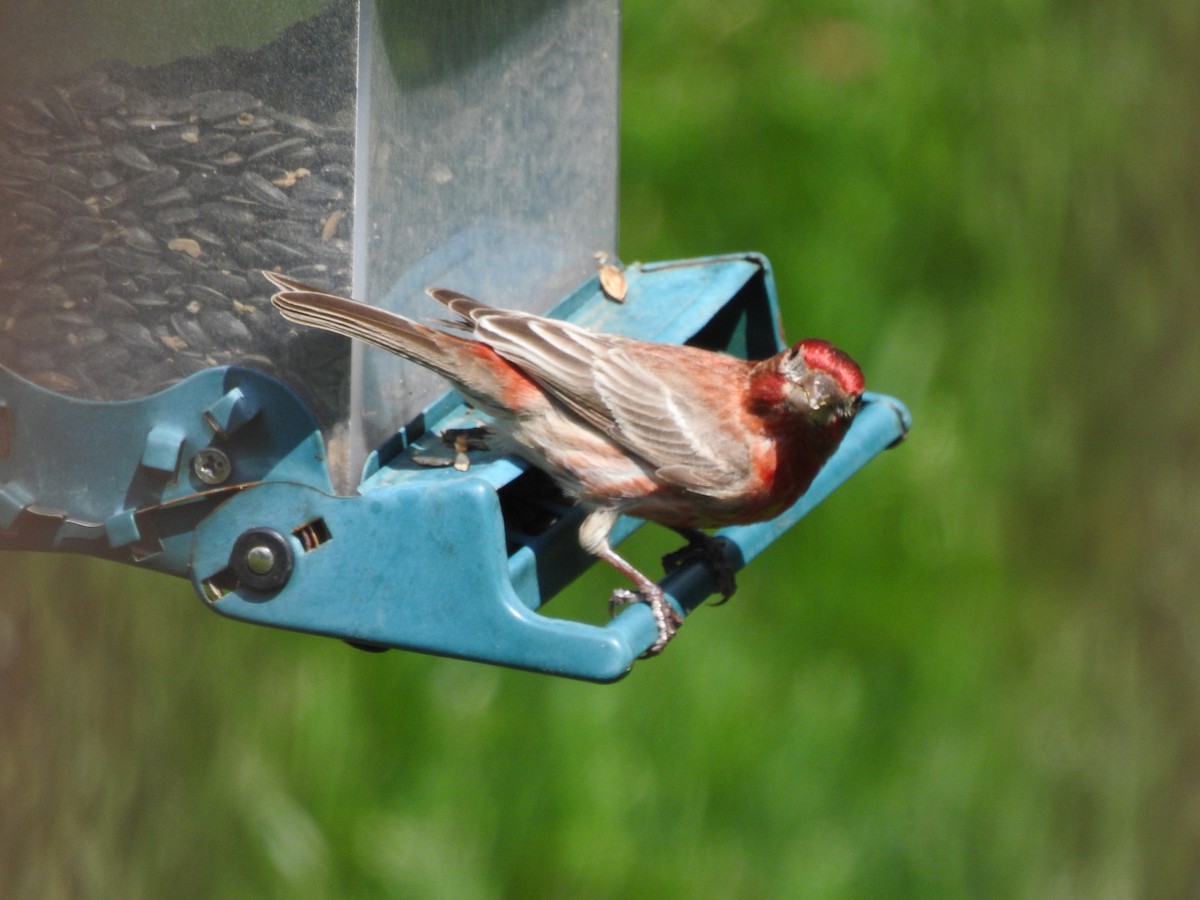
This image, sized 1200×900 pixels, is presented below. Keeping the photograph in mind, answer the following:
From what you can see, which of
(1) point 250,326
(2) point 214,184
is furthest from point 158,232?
(1) point 250,326

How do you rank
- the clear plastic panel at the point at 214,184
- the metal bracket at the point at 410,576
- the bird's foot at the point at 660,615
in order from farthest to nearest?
1. the bird's foot at the point at 660,615
2. the clear plastic panel at the point at 214,184
3. the metal bracket at the point at 410,576

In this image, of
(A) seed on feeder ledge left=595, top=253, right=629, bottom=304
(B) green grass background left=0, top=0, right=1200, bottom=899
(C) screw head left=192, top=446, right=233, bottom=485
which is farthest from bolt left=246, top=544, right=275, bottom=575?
(A) seed on feeder ledge left=595, top=253, right=629, bottom=304

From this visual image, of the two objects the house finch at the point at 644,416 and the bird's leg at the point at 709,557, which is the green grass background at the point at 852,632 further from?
the house finch at the point at 644,416

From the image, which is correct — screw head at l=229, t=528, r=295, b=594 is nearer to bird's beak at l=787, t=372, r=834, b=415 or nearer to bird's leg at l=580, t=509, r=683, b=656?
bird's leg at l=580, t=509, r=683, b=656

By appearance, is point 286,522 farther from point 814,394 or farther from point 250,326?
point 814,394

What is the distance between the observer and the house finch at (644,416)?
409cm

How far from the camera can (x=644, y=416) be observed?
14.0 feet

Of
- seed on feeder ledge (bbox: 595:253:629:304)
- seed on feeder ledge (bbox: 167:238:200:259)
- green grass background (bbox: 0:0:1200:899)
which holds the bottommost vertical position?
green grass background (bbox: 0:0:1200:899)

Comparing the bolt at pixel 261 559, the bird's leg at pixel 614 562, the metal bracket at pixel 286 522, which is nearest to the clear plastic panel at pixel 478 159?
the metal bracket at pixel 286 522

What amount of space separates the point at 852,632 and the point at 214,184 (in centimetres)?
314

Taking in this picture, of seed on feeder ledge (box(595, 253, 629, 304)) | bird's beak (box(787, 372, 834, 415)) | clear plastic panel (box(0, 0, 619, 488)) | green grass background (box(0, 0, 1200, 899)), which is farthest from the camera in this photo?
green grass background (box(0, 0, 1200, 899))

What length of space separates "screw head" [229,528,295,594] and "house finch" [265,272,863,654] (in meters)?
0.65

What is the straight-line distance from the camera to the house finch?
4094 millimetres

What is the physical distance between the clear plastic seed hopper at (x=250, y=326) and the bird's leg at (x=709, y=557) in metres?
0.38
